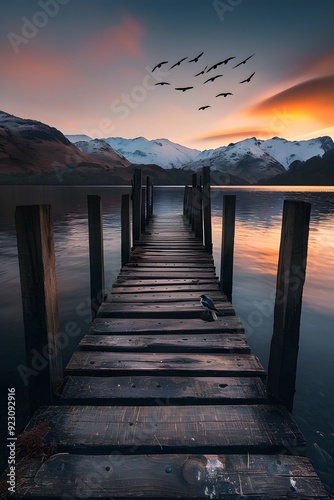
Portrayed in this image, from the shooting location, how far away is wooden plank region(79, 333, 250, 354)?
145 inches

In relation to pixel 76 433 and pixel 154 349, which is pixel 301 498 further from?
pixel 154 349

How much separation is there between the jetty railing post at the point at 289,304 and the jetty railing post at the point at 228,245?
3.58 m

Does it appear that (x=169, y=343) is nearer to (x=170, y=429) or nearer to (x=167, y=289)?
(x=170, y=429)

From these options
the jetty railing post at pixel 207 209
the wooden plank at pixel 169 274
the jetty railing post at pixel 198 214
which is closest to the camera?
the wooden plank at pixel 169 274

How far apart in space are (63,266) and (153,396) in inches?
513

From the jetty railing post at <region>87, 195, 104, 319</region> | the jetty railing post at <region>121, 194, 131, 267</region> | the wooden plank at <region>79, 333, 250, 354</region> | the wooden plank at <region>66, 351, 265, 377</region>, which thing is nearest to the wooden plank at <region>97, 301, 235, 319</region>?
the wooden plank at <region>79, 333, 250, 354</region>

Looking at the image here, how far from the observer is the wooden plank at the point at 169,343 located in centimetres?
368

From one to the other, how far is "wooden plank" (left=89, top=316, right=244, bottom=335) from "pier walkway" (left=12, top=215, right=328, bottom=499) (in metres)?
0.01

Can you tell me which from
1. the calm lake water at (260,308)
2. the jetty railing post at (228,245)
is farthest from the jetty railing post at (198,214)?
the jetty railing post at (228,245)

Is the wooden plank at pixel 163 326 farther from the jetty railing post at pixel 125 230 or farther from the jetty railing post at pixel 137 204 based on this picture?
the jetty railing post at pixel 137 204

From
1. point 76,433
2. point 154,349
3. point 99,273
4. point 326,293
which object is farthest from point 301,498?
point 326,293

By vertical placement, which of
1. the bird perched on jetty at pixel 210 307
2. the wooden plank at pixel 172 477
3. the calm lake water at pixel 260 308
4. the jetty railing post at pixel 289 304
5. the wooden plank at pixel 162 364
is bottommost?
the calm lake water at pixel 260 308

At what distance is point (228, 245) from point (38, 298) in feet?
16.1

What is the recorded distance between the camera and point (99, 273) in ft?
21.4
